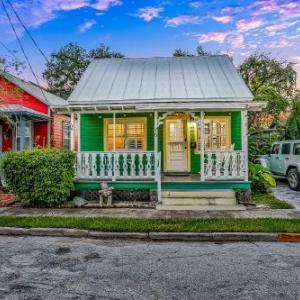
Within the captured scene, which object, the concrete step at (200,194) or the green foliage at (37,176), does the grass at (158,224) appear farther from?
the concrete step at (200,194)

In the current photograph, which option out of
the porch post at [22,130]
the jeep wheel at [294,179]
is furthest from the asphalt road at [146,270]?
the porch post at [22,130]

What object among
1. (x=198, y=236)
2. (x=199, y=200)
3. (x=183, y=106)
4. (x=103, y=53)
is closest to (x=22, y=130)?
(x=183, y=106)

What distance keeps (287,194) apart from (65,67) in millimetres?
28117

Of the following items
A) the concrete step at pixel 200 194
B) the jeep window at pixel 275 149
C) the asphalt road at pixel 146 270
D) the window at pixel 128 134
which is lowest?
the asphalt road at pixel 146 270

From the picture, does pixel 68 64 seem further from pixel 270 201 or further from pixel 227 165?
pixel 270 201

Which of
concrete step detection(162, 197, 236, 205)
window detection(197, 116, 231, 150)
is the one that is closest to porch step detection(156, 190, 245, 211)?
concrete step detection(162, 197, 236, 205)

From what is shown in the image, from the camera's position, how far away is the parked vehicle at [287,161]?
36.9 feet

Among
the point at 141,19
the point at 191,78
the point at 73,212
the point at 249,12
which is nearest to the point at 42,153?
the point at 73,212

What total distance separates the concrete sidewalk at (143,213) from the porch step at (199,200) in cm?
44

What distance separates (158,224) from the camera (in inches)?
255

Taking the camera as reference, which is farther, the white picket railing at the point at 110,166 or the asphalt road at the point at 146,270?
the white picket railing at the point at 110,166

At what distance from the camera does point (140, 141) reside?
11.4 metres

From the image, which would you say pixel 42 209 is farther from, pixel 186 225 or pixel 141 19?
pixel 141 19

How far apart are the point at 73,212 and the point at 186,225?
329 centimetres
